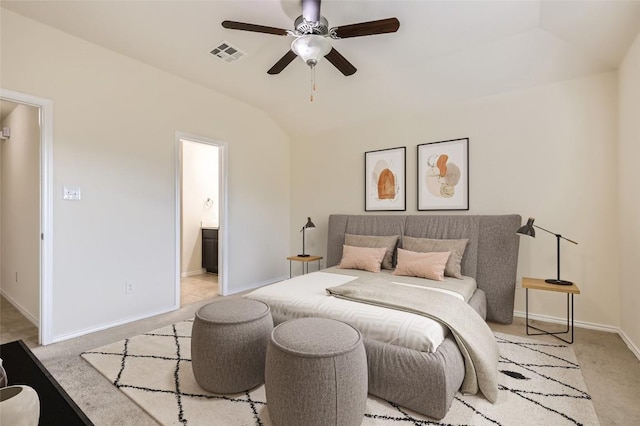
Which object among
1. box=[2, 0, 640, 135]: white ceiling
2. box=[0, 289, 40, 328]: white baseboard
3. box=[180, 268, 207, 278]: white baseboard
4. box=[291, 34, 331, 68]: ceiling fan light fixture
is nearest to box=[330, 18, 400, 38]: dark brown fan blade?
box=[291, 34, 331, 68]: ceiling fan light fixture

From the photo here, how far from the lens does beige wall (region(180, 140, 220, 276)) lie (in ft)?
18.1

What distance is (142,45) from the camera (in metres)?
3.05

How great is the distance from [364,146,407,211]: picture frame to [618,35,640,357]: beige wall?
2028mm

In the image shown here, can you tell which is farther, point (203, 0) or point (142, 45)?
point (142, 45)

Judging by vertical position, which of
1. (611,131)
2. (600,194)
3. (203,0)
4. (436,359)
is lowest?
(436,359)

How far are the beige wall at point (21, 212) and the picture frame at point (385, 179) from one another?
3650mm

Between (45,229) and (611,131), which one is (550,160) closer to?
(611,131)

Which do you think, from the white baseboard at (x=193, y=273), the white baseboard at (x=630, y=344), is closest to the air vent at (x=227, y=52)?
the white baseboard at (x=193, y=273)

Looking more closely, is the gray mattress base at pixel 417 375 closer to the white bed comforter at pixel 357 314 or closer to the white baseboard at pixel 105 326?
the white bed comforter at pixel 357 314

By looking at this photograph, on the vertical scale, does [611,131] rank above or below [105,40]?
below

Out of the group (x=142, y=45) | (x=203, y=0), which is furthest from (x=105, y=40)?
(x=203, y=0)

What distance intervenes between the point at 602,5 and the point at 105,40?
4188 millimetres

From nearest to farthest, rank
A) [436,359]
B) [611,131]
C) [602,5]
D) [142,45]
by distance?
[436,359]
[602,5]
[611,131]
[142,45]

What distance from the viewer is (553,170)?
3.09 m
